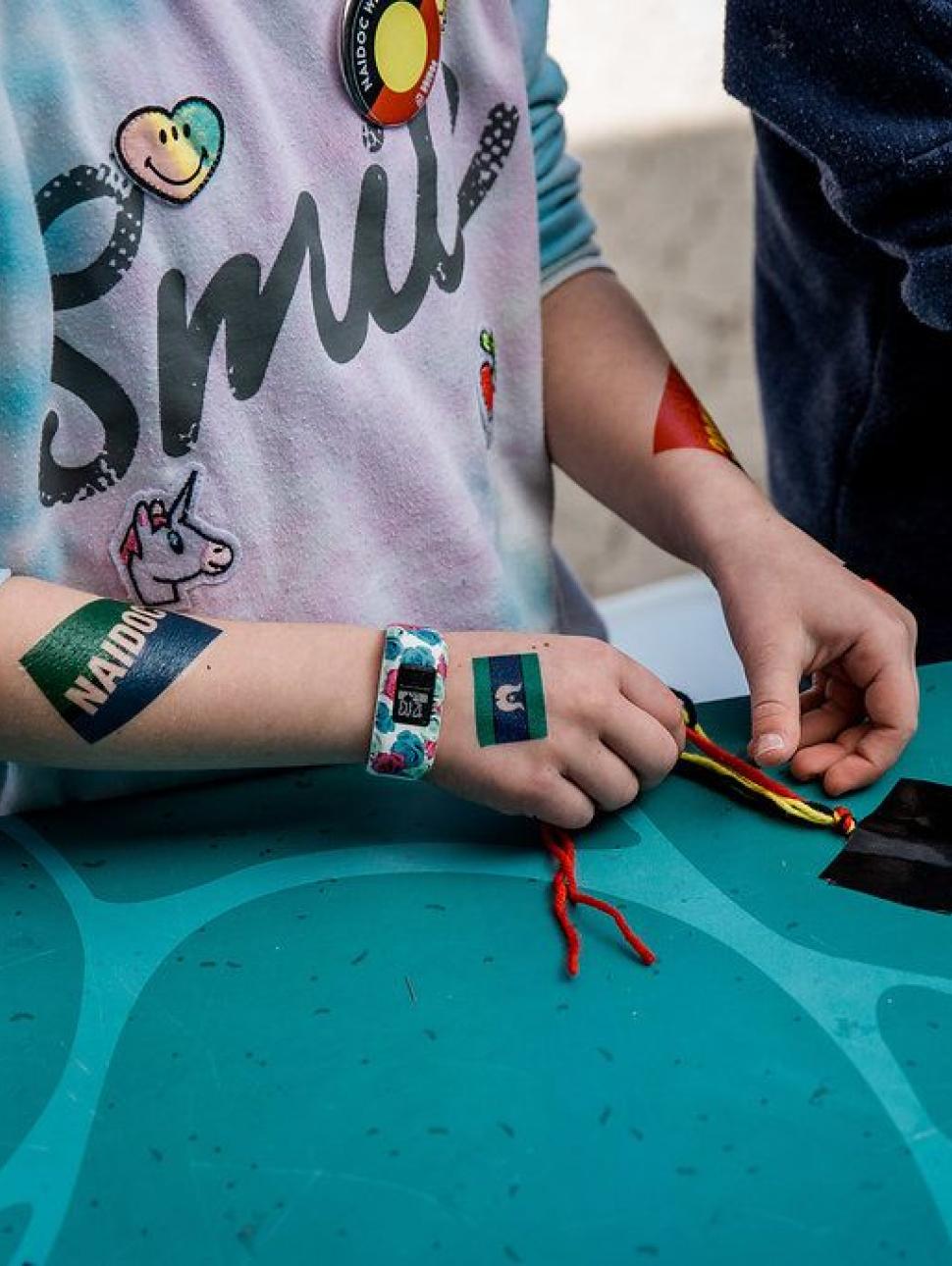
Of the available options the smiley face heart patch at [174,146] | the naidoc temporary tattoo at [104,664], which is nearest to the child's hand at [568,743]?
the naidoc temporary tattoo at [104,664]

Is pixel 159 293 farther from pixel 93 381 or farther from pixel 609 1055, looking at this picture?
pixel 609 1055

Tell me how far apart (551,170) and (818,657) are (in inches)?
13.6

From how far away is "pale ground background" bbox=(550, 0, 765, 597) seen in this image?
2.00 meters

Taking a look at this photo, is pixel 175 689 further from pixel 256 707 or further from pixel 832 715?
pixel 832 715

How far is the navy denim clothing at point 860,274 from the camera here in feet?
2.41

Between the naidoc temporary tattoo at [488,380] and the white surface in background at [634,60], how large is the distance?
1.28 metres

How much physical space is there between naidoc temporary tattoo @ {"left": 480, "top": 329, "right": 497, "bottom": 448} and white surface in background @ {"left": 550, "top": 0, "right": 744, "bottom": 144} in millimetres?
1276

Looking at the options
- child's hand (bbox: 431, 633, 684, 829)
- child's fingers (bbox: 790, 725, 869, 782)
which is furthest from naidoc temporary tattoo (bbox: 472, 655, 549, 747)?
child's fingers (bbox: 790, 725, 869, 782)

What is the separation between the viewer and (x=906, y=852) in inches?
24.1

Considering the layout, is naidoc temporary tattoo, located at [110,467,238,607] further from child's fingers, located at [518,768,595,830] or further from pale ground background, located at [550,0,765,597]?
pale ground background, located at [550,0,765,597]

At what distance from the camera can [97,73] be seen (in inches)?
24.7

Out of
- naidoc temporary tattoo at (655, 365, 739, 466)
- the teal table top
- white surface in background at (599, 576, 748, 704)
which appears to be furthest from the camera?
white surface in background at (599, 576, 748, 704)

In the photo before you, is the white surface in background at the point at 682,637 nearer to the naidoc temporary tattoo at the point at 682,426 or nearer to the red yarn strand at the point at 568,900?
the naidoc temporary tattoo at the point at 682,426

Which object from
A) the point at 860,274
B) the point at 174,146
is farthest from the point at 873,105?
the point at 174,146
